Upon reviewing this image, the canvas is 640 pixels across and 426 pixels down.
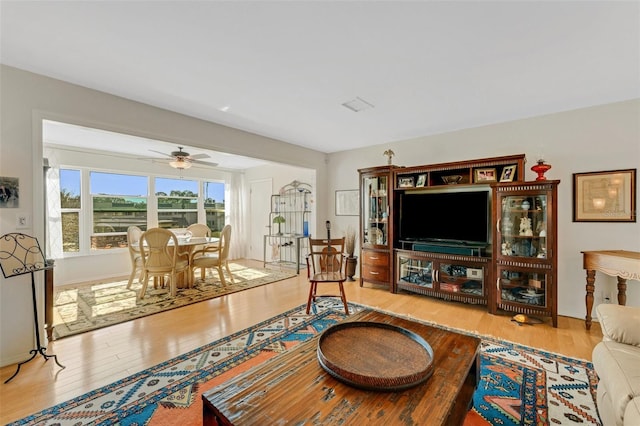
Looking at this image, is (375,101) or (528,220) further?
(528,220)

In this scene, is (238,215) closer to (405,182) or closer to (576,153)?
(405,182)

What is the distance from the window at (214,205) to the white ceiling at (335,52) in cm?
386

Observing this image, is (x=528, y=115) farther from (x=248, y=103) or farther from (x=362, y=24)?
(x=248, y=103)

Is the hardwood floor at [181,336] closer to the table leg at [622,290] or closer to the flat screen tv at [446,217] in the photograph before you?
the table leg at [622,290]

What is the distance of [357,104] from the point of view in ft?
9.67

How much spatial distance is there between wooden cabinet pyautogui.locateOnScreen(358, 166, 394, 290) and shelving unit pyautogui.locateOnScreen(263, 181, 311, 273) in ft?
5.79

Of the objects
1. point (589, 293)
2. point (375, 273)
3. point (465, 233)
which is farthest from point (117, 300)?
point (589, 293)

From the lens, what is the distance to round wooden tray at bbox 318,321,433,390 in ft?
4.02

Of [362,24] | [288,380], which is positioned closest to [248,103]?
[362,24]

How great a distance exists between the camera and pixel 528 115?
3264mm

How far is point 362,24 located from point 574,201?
3.18 meters

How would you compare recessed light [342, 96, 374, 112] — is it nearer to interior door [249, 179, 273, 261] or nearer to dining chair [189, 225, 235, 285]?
dining chair [189, 225, 235, 285]

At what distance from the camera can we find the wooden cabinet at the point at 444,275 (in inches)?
131

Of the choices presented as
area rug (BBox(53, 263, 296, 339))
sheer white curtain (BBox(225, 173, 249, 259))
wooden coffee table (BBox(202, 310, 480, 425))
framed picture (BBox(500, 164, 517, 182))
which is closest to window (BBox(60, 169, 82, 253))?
area rug (BBox(53, 263, 296, 339))
